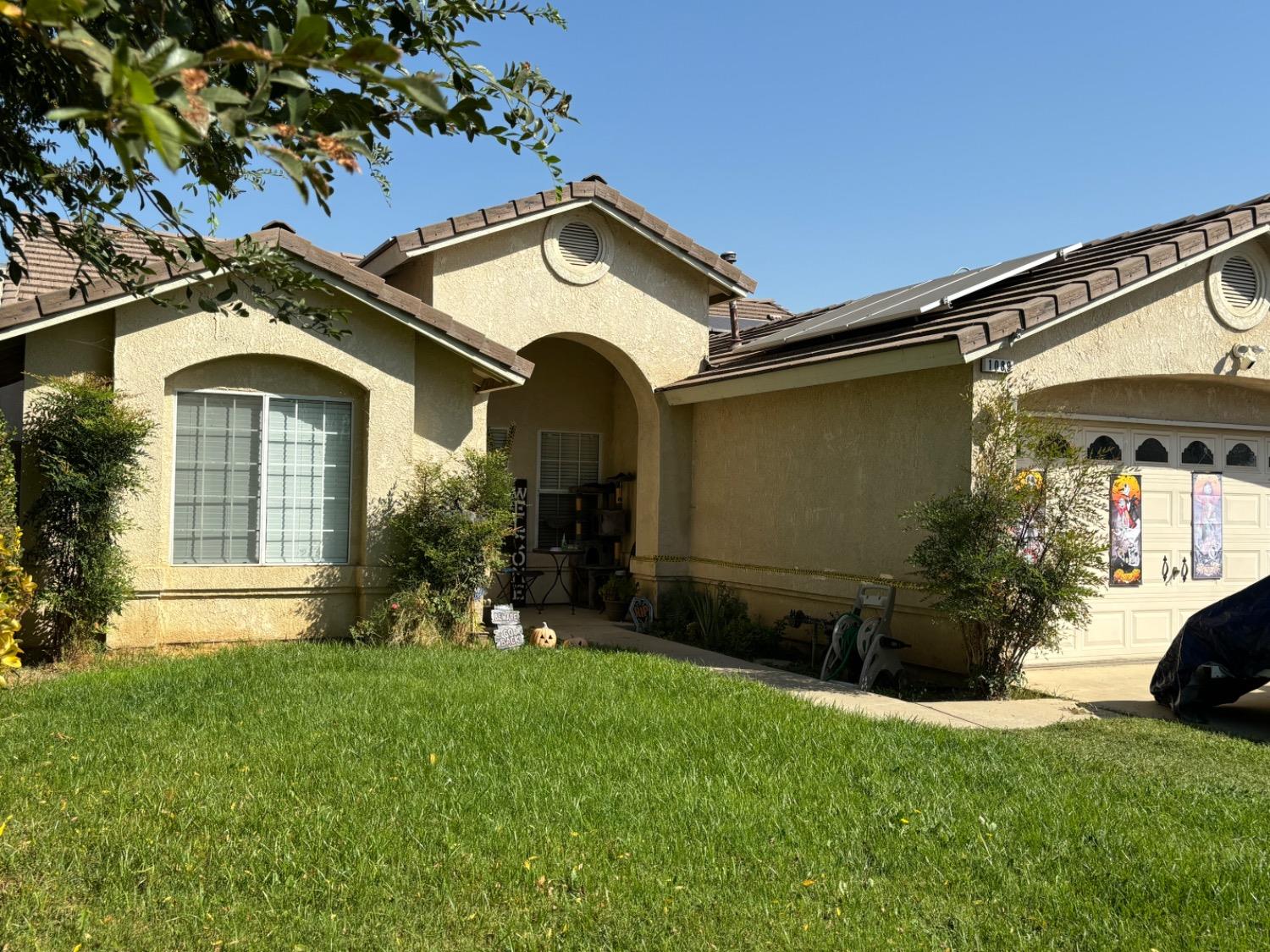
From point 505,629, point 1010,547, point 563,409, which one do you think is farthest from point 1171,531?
point 563,409

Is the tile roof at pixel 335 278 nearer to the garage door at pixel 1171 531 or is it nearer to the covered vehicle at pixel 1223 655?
the garage door at pixel 1171 531

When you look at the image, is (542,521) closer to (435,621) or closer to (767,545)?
(767,545)

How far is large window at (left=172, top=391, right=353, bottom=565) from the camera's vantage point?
11.0 m

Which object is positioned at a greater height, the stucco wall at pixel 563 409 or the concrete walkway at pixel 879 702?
the stucco wall at pixel 563 409

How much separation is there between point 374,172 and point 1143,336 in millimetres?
8718

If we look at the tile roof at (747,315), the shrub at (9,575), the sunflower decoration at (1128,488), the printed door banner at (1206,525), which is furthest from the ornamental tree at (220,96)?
the tile roof at (747,315)

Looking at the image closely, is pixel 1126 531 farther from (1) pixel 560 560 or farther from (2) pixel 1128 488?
(1) pixel 560 560

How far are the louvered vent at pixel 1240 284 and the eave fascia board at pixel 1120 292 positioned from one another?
0.23 m

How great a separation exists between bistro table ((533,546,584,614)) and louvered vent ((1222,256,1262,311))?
31.2 feet

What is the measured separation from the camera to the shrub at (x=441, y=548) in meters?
11.3

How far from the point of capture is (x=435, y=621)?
11.4 metres

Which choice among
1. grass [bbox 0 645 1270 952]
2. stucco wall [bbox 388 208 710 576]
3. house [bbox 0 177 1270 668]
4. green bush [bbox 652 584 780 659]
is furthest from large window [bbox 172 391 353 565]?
green bush [bbox 652 584 780 659]

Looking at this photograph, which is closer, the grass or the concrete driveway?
the grass

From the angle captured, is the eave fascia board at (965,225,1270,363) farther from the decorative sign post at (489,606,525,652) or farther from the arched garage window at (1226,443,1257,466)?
the decorative sign post at (489,606,525,652)
